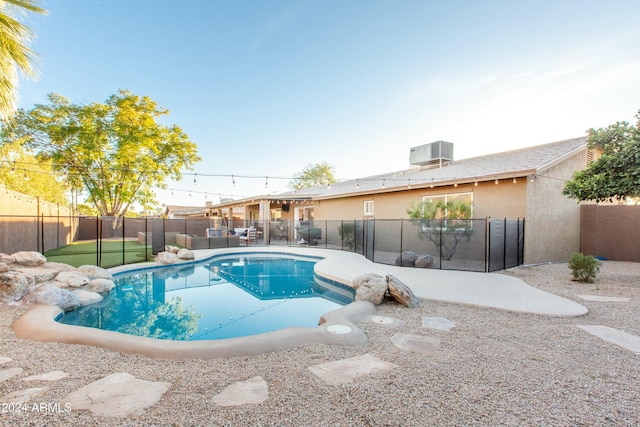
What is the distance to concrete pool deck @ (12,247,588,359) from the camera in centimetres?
332

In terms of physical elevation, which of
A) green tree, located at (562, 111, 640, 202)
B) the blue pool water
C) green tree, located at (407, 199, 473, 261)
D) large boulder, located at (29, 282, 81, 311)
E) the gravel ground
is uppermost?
green tree, located at (562, 111, 640, 202)

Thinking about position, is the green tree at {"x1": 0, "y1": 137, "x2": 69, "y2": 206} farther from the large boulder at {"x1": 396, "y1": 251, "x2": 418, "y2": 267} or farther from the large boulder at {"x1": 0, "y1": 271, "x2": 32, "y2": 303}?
the large boulder at {"x1": 396, "y1": 251, "x2": 418, "y2": 267}

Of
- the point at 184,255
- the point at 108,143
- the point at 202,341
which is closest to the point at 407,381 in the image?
the point at 202,341

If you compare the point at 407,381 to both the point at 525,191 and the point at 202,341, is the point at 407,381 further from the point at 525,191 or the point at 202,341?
the point at 525,191

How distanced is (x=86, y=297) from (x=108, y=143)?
1367cm

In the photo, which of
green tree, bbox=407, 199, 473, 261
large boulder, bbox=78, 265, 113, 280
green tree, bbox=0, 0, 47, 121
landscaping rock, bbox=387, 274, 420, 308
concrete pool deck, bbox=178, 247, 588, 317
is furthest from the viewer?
green tree, bbox=407, 199, 473, 261

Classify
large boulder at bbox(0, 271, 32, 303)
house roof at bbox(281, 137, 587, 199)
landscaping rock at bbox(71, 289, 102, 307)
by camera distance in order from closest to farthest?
large boulder at bbox(0, 271, 32, 303)
landscaping rock at bbox(71, 289, 102, 307)
house roof at bbox(281, 137, 587, 199)

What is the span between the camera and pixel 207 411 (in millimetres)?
2131

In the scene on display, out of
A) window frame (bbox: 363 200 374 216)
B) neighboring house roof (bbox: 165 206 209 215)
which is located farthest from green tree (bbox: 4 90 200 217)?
neighboring house roof (bbox: 165 206 209 215)

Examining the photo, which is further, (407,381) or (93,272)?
(93,272)

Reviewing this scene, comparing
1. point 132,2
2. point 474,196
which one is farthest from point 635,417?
point 132,2

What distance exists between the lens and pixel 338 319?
13.8ft

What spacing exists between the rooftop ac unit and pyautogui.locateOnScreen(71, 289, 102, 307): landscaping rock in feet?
45.9

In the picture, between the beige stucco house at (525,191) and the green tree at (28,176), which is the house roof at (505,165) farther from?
the green tree at (28,176)
